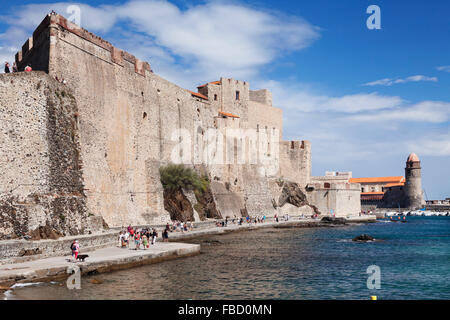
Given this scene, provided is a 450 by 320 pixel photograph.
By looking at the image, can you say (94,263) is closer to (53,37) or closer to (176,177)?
(53,37)

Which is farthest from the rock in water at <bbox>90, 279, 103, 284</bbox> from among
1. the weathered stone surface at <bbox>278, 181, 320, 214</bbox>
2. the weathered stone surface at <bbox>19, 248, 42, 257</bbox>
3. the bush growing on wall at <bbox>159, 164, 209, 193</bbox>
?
the weathered stone surface at <bbox>278, 181, 320, 214</bbox>

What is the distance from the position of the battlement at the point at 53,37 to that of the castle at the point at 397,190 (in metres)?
81.3

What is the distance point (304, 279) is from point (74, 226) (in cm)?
942

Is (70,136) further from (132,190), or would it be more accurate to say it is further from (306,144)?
(306,144)

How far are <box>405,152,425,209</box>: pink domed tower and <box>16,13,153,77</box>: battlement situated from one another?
8056 cm

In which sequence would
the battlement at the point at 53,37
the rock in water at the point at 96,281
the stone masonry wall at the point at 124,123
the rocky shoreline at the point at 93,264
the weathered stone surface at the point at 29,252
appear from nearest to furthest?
1. the rocky shoreline at the point at 93,264
2. the rock in water at the point at 96,281
3. the weathered stone surface at the point at 29,252
4. the battlement at the point at 53,37
5. the stone masonry wall at the point at 124,123

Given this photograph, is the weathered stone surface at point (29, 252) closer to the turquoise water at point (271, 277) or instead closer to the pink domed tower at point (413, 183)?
the turquoise water at point (271, 277)

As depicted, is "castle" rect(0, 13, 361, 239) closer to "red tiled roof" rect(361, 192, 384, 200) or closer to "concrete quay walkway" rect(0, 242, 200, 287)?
"concrete quay walkway" rect(0, 242, 200, 287)

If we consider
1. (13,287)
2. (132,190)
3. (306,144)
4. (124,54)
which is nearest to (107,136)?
(132,190)

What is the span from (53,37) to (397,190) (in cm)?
9351

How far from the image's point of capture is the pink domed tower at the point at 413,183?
9494cm

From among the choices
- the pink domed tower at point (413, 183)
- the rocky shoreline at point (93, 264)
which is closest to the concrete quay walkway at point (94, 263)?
the rocky shoreline at point (93, 264)

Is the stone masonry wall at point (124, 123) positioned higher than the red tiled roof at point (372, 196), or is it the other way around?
the stone masonry wall at point (124, 123)

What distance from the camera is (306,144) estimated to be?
5769 centimetres
